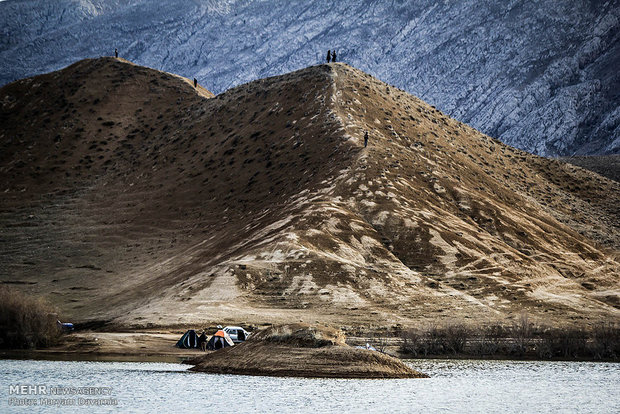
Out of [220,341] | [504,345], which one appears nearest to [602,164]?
[504,345]

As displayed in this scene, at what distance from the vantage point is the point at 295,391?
44656 mm

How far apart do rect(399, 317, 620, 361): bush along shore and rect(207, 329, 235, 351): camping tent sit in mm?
15270

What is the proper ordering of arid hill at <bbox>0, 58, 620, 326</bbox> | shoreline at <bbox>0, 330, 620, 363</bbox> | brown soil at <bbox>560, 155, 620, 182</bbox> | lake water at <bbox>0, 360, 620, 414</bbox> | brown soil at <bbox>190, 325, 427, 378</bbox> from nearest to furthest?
lake water at <bbox>0, 360, 620, 414</bbox>
brown soil at <bbox>190, 325, 427, 378</bbox>
shoreline at <bbox>0, 330, 620, 363</bbox>
arid hill at <bbox>0, 58, 620, 326</bbox>
brown soil at <bbox>560, 155, 620, 182</bbox>

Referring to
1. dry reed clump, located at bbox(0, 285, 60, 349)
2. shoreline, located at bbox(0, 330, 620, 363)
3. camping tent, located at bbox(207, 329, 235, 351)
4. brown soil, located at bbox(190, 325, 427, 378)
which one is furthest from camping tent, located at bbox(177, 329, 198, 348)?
brown soil, located at bbox(190, 325, 427, 378)

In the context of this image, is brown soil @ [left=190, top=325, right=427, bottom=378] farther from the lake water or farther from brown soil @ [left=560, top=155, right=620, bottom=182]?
brown soil @ [left=560, top=155, right=620, bottom=182]

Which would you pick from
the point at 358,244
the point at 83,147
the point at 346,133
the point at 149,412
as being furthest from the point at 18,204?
the point at 149,412

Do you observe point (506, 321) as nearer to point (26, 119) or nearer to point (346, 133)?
point (346, 133)

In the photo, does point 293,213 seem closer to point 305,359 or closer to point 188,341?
point 188,341

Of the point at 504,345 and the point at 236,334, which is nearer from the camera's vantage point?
the point at 236,334

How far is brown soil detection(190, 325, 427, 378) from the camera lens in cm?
5059

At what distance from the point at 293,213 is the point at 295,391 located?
59558mm

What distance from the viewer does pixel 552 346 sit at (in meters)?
71.8

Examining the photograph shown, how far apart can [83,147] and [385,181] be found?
72131 mm

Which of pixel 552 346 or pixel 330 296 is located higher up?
pixel 330 296
